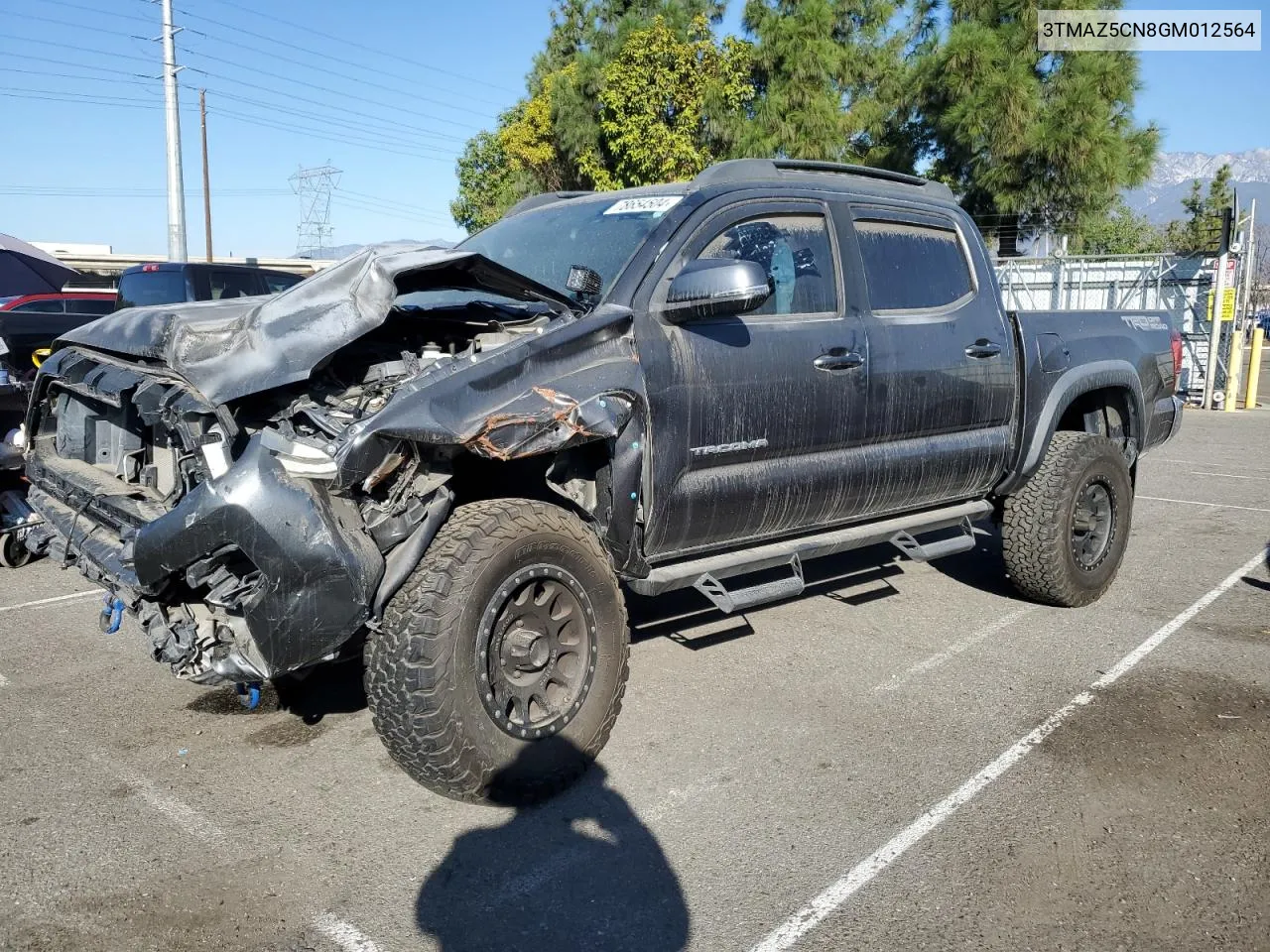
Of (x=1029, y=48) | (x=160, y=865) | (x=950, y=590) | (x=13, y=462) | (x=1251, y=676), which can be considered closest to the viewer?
(x=160, y=865)

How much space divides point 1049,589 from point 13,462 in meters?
5.68

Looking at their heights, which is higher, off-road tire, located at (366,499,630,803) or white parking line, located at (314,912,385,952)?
off-road tire, located at (366,499,630,803)

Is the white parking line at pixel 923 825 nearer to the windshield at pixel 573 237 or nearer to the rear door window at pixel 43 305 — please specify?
the windshield at pixel 573 237

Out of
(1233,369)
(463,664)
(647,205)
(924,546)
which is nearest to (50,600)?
(463,664)

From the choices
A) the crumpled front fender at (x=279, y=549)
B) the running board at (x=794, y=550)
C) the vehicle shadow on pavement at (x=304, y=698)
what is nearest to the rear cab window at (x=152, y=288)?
the vehicle shadow on pavement at (x=304, y=698)

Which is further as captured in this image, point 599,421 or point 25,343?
point 25,343

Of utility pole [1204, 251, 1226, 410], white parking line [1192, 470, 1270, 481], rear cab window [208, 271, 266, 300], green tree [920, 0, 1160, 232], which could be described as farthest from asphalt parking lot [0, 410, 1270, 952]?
green tree [920, 0, 1160, 232]

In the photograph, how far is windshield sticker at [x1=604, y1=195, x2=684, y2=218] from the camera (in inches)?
171

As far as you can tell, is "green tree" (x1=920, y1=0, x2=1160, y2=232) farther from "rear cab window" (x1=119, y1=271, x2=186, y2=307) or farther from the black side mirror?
the black side mirror

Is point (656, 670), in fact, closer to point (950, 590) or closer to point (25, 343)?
point (950, 590)

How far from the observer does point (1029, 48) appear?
22.1 meters

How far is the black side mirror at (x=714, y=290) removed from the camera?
12.2 ft

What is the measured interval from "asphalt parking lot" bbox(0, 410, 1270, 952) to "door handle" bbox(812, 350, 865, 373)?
4.69 ft

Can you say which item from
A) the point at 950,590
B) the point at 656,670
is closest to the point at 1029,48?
the point at 950,590
